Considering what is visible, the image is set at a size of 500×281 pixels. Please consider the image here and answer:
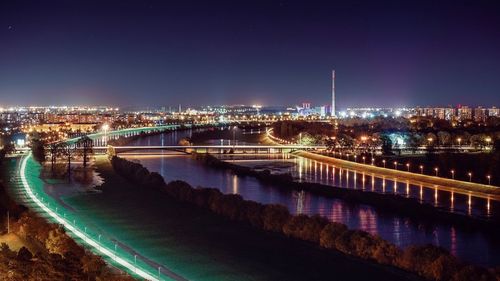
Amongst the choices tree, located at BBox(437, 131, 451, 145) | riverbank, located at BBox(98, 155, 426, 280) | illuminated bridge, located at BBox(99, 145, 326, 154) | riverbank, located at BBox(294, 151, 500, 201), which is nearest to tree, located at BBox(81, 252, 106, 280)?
riverbank, located at BBox(98, 155, 426, 280)

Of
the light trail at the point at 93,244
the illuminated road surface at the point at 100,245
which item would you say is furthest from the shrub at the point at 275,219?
the light trail at the point at 93,244

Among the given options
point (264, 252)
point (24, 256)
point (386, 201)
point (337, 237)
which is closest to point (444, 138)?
point (386, 201)

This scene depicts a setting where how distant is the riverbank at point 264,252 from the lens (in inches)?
185

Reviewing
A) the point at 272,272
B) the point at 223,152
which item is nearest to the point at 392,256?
the point at 272,272

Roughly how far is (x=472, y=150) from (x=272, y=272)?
1162cm

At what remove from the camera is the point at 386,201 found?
779 cm

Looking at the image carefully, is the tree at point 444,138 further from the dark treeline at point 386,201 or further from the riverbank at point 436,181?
the dark treeline at point 386,201

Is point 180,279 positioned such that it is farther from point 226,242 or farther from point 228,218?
point 228,218

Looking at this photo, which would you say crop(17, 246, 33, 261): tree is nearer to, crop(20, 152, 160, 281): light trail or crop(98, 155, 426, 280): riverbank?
crop(20, 152, 160, 281): light trail

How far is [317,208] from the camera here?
753 centimetres

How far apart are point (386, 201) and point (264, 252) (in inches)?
116

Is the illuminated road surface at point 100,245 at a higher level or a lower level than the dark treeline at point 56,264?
lower

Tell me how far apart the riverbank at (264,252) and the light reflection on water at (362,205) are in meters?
0.95

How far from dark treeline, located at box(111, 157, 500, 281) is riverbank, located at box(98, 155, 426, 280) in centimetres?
9
